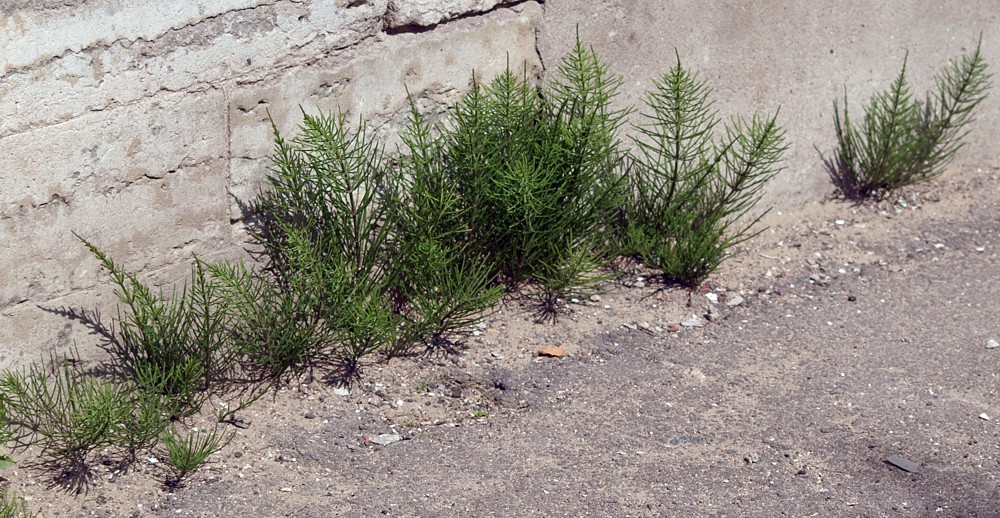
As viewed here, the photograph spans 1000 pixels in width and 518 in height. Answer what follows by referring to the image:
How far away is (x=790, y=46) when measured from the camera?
455 centimetres

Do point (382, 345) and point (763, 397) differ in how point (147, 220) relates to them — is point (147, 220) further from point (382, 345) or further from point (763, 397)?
point (763, 397)

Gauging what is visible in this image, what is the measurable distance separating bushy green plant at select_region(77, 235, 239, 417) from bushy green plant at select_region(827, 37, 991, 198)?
2938 mm

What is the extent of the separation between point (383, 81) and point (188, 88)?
2.26 ft

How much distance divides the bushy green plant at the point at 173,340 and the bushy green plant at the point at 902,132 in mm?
2938

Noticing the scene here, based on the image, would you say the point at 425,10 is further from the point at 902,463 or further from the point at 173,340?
the point at 902,463

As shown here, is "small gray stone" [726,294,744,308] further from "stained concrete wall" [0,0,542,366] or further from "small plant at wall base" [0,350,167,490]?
"small plant at wall base" [0,350,167,490]

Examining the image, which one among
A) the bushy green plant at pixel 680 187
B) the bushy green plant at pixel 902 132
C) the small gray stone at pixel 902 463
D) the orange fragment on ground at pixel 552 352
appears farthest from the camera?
the bushy green plant at pixel 902 132

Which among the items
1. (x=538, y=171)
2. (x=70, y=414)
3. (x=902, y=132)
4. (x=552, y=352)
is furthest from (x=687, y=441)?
(x=902, y=132)

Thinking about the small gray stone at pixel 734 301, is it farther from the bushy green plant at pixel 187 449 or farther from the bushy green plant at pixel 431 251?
the bushy green plant at pixel 187 449

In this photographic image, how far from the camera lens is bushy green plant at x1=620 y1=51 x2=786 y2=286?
4016mm

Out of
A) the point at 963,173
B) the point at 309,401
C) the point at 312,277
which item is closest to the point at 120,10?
the point at 312,277

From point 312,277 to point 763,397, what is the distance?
1.53 metres

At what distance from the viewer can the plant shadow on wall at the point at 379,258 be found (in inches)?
123

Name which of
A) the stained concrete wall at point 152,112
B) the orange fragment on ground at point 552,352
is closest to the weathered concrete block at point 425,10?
the stained concrete wall at point 152,112
